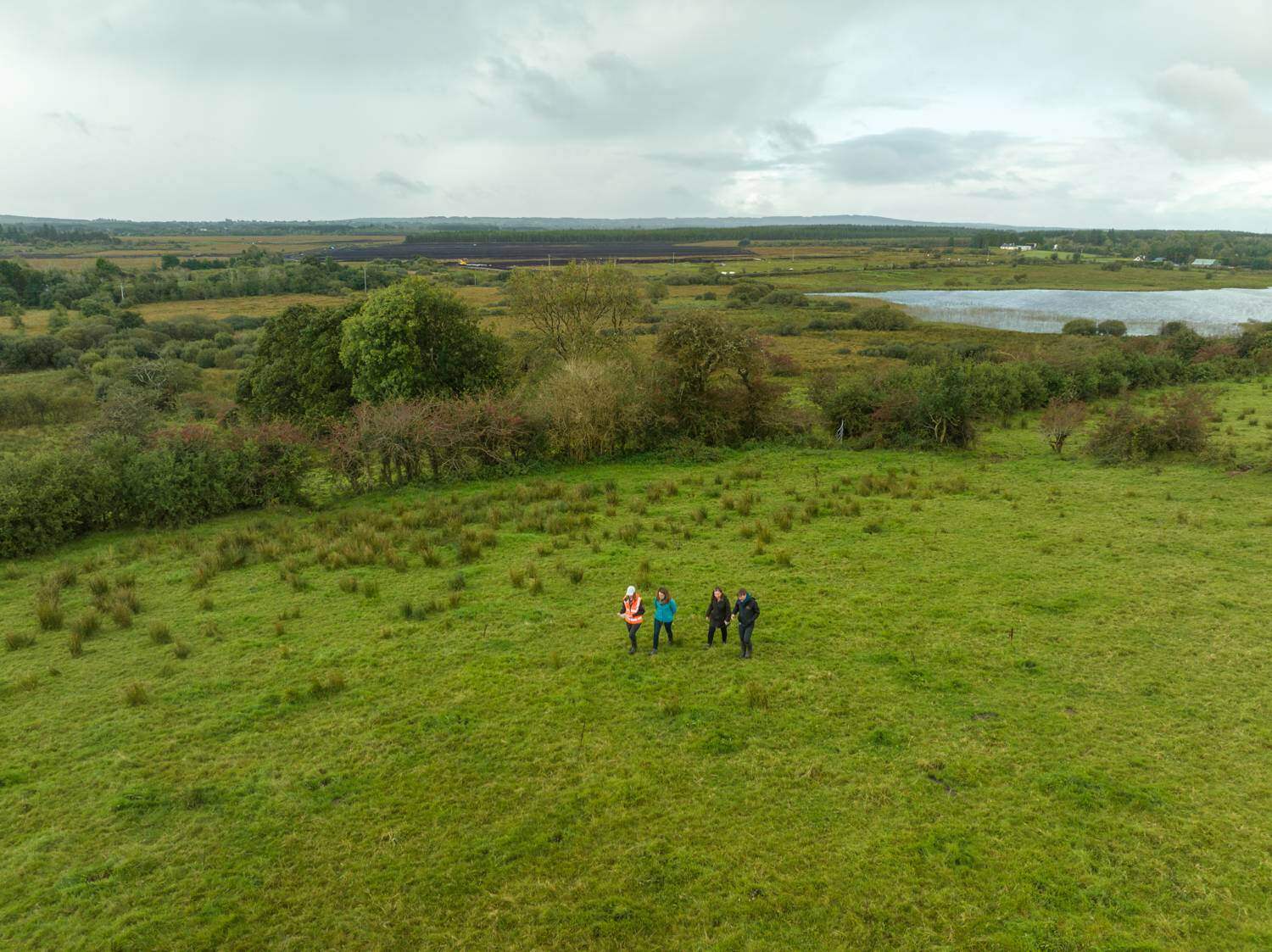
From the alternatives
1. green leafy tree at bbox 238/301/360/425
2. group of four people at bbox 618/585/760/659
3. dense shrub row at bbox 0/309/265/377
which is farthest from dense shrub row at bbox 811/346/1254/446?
dense shrub row at bbox 0/309/265/377

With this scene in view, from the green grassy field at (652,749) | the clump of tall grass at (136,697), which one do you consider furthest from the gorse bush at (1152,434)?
the clump of tall grass at (136,697)

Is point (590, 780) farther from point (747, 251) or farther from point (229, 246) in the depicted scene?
point (229, 246)

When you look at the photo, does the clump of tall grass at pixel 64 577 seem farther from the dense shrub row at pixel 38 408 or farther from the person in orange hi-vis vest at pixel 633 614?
the dense shrub row at pixel 38 408

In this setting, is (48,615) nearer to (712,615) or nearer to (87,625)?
(87,625)

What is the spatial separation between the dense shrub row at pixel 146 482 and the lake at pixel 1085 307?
67804 millimetres

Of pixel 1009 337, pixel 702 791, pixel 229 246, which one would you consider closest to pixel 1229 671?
pixel 702 791

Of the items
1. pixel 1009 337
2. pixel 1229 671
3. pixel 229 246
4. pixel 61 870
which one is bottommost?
pixel 61 870

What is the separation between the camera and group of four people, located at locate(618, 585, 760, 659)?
463 inches

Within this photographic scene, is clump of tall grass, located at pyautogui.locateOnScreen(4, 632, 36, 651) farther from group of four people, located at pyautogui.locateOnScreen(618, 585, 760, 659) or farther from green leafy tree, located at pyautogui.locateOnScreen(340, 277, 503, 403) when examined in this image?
green leafy tree, located at pyautogui.locateOnScreen(340, 277, 503, 403)

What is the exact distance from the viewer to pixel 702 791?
8750 millimetres

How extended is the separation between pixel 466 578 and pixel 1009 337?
197 feet

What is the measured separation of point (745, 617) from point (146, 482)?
1891 cm

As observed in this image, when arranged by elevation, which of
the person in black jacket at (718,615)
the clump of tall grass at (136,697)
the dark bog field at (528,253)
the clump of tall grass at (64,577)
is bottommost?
the clump of tall grass at (64,577)

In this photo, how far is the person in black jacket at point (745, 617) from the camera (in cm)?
1172
